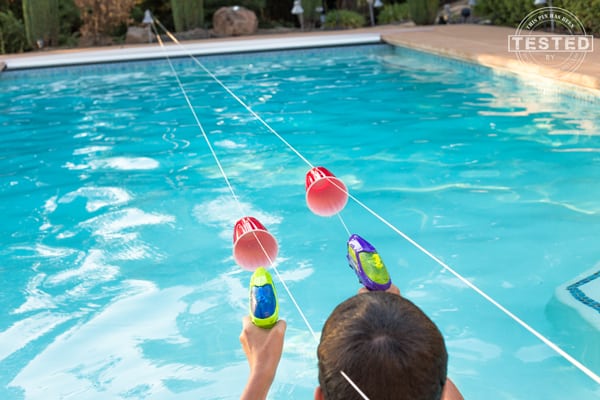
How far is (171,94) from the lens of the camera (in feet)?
35.7

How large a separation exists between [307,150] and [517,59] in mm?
4083

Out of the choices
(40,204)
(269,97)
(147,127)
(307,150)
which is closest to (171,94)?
(269,97)

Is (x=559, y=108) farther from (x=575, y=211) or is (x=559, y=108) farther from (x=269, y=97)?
(x=269, y=97)

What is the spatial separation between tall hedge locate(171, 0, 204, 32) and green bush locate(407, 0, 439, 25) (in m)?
5.58

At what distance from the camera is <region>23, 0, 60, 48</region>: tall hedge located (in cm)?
1722

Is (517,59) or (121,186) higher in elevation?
(517,59)

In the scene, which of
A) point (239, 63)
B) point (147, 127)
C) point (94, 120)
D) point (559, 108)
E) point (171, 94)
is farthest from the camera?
point (239, 63)

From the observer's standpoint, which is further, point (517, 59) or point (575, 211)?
point (517, 59)

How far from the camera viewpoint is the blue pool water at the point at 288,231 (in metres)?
3.28

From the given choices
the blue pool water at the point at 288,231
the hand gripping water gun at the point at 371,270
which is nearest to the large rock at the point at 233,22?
the blue pool water at the point at 288,231

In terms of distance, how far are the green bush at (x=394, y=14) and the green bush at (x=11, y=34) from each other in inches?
384

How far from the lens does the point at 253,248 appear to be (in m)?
2.60

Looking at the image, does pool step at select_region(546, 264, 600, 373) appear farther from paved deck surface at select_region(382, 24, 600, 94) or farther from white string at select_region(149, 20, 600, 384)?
paved deck surface at select_region(382, 24, 600, 94)

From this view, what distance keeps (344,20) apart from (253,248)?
17.9 meters
